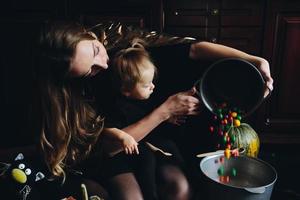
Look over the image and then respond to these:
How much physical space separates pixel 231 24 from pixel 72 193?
1021mm

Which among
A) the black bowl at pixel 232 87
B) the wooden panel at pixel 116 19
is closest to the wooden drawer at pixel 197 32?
the wooden panel at pixel 116 19

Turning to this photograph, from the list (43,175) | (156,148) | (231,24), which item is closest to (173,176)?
(156,148)

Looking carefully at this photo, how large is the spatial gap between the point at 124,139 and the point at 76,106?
20 centimetres

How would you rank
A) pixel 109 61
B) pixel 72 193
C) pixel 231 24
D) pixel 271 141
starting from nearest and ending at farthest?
1. pixel 72 193
2. pixel 109 61
3. pixel 231 24
4. pixel 271 141

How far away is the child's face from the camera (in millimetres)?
1076

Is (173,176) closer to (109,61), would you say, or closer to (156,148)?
(156,148)

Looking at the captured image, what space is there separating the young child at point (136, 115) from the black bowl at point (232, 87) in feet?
0.42

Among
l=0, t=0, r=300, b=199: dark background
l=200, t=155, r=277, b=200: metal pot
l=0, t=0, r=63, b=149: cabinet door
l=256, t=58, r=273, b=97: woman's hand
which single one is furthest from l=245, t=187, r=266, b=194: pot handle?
l=0, t=0, r=63, b=149: cabinet door

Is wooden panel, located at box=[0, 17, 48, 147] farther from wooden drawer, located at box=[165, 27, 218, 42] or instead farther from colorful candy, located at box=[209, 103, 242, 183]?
colorful candy, located at box=[209, 103, 242, 183]

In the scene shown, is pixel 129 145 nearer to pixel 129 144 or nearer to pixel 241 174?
pixel 129 144

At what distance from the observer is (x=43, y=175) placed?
107cm

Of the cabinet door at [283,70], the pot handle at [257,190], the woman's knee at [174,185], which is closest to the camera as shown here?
the pot handle at [257,190]

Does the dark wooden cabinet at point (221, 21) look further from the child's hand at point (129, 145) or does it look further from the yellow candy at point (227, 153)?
the child's hand at point (129, 145)

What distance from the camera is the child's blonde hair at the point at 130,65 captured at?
1.07 m
